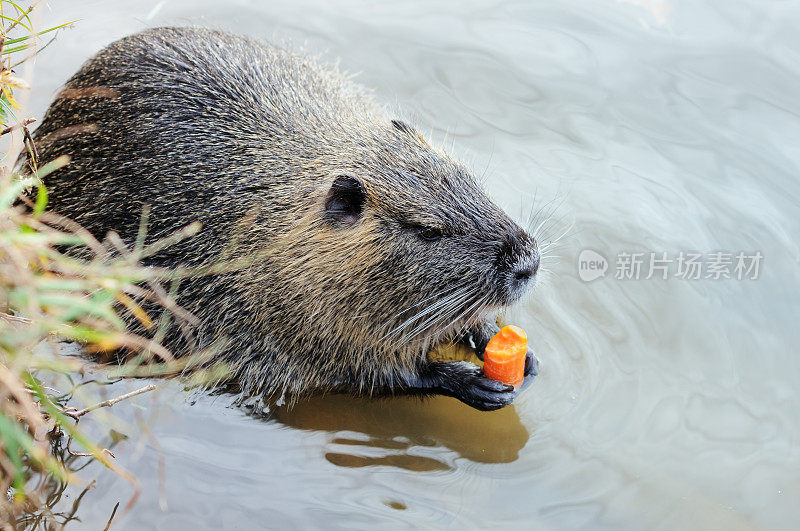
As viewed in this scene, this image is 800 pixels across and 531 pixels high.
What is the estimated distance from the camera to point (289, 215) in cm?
375

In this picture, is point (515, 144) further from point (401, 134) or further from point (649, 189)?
point (401, 134)

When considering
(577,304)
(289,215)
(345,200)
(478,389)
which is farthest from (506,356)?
(289,215)

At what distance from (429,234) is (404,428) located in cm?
90

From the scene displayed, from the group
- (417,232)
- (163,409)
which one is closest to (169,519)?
(163,409)

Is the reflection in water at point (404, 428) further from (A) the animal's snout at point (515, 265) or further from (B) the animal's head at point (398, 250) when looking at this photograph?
(A) the animal's snout at point (515, 265)

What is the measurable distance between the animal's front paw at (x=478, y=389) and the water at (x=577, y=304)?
0.54ft

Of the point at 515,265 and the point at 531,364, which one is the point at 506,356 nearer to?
the point at 531,364

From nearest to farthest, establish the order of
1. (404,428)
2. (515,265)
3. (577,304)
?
(515,265) → (404,428) → (577,304)

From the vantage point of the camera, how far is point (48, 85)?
557 centimetres

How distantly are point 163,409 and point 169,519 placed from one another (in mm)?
583

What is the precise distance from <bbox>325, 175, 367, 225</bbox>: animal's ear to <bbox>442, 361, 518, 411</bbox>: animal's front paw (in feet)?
2.75

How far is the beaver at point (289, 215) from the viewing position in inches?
140
